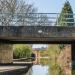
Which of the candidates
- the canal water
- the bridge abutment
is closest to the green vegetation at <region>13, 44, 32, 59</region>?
the canal water

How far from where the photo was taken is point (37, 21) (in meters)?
31.4

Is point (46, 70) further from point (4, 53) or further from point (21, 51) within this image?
point (21, 51)

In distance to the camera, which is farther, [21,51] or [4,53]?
[21,51]

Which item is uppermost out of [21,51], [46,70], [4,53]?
[21,51]

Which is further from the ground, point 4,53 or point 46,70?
point 4,53

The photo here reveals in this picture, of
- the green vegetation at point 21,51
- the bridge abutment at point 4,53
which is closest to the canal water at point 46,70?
the bridge abutment at point 4,53

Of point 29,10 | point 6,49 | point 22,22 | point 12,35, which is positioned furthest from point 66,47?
point 12,35

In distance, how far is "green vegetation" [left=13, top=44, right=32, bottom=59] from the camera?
67.7 meters

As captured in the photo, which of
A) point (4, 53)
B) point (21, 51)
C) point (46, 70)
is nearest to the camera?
point (4, 53)

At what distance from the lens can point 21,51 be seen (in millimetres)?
68250

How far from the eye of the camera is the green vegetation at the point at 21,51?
6774cm

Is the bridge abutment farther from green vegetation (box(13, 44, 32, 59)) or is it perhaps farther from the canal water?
green vegetation (box(13, 44, 32, 59))

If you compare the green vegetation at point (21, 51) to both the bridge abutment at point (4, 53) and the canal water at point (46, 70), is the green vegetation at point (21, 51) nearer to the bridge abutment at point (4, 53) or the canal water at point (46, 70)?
the canal water at point (46, 70)

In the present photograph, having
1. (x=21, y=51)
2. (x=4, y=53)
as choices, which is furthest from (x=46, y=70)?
(x=21, y=51)
